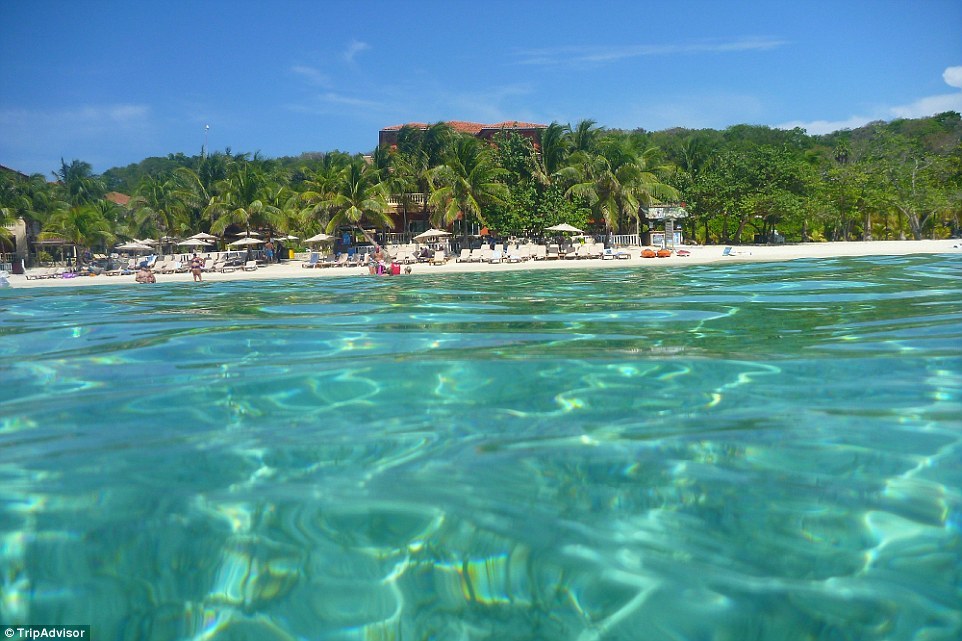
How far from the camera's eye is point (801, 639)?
2098mm

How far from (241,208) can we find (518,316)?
30496mm

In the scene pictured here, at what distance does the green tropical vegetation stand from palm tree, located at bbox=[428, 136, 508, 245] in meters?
0.07

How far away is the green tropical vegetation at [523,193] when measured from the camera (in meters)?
35.2

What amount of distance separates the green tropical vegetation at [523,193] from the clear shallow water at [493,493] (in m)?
29.3

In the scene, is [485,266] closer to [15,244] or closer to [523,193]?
[523,193]

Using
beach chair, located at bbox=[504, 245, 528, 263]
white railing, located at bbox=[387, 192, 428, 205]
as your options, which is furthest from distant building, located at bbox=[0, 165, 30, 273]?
beach chair, located at bbox=[504, 245, 528, 263]

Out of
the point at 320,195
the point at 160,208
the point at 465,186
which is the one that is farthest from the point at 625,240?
the point at 160,208

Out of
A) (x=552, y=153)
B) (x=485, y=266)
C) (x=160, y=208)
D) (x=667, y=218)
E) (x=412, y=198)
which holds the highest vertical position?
(x=552, y=153)

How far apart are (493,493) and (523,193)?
111 ft

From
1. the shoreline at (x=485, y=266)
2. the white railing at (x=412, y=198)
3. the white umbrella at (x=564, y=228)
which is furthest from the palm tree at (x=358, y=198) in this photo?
the white umbrella at (x=564, y=228)

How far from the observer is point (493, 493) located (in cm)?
293

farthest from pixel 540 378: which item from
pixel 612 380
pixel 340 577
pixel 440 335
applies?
pixel 340 577

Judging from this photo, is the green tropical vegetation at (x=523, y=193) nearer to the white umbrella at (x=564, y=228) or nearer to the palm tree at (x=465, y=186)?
the palm tree at (x=465, y=186)

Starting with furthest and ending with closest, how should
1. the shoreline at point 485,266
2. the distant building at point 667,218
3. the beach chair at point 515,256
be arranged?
the distant building at point 667,218 < the beach chair at point 515,256 < the shoreline at point 485,266
